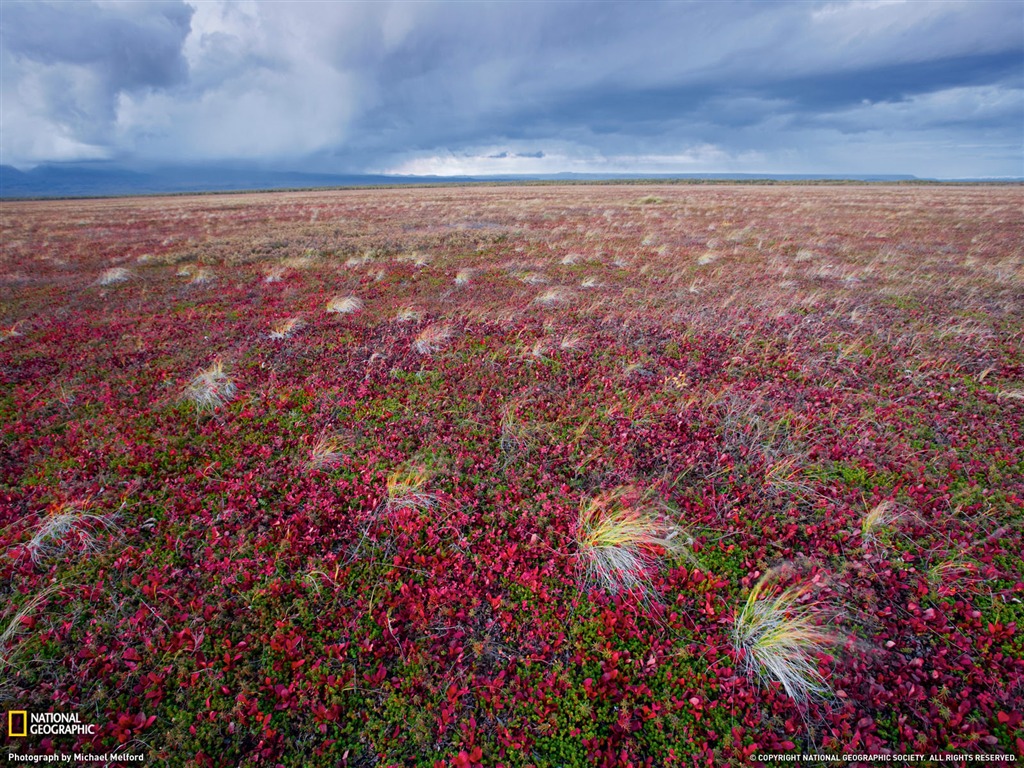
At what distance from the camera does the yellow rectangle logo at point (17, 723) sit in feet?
11.5

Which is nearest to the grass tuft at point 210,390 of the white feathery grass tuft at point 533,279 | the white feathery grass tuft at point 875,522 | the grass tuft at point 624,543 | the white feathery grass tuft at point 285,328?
the white feathery grass tuft at point 285,328

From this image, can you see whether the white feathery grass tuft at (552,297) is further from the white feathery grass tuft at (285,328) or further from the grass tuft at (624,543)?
the grass tuft at (624,543)

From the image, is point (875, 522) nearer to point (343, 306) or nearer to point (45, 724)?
point (45, 724)

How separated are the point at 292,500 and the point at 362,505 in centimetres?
95

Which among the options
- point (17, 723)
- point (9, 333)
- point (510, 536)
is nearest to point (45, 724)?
point (17, 723)

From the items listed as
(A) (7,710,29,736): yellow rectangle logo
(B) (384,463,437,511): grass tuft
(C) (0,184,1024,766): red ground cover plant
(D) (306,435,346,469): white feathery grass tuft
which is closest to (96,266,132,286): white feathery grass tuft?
(C) (0,184,1024,766): red ground cover plant

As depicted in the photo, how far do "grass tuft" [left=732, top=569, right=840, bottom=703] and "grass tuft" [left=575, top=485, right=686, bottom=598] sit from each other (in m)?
0.93

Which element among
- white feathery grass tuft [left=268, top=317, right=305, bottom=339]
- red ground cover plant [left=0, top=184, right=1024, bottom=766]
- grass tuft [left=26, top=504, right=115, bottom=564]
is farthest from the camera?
white feathery grass tuft [left=268, top=317, right=305, bottom=339]

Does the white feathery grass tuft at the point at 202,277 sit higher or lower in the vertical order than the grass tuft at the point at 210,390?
higher

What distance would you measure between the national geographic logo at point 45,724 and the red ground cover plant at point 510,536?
6 centimetres

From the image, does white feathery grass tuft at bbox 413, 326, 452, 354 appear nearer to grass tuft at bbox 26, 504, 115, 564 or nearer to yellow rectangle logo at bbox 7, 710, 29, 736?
grass tuft at bbox 26, 504, 115, 564

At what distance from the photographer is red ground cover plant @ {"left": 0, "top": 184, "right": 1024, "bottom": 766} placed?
12.0 feet

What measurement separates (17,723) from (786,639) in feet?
21.8

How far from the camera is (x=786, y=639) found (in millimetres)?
3971
